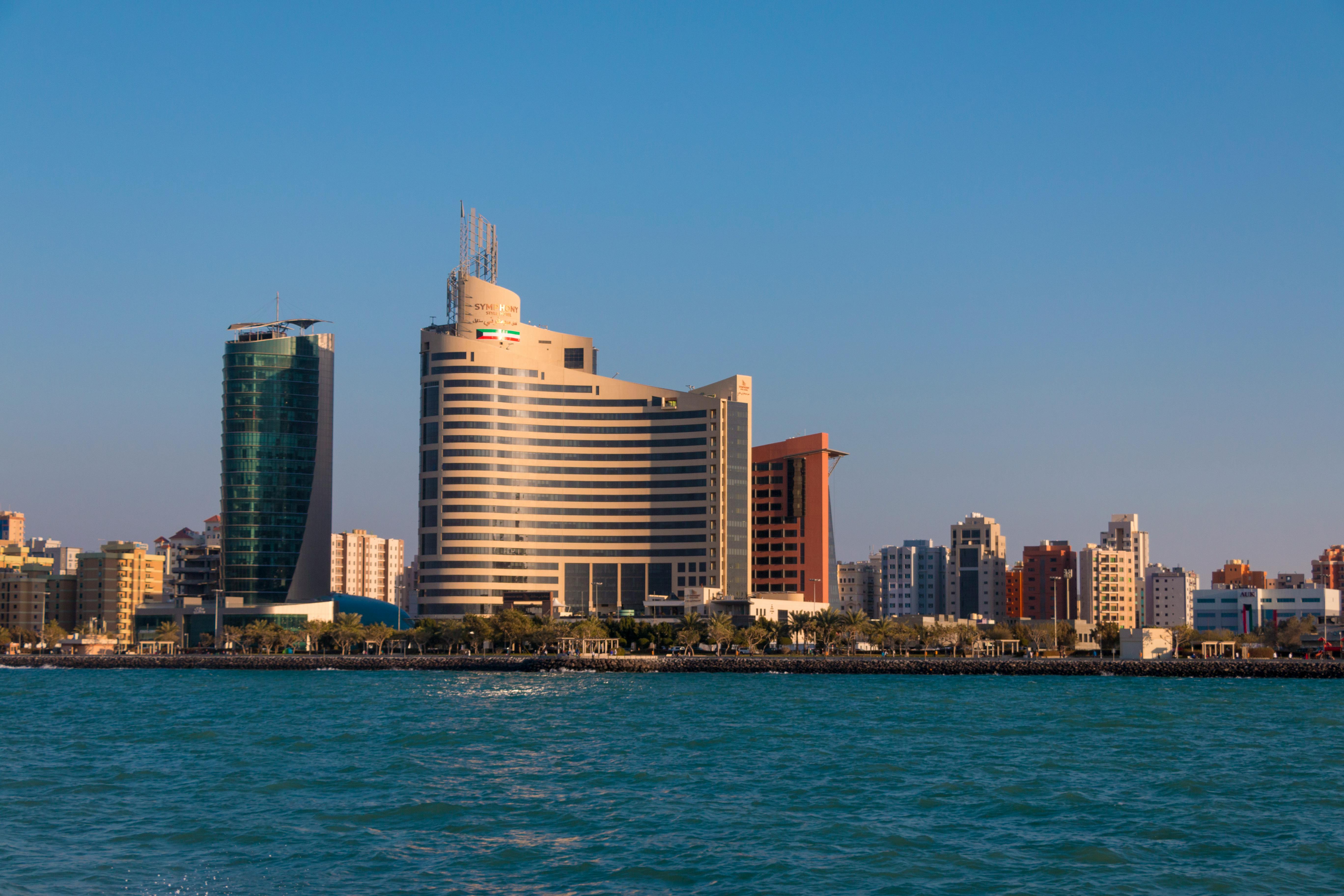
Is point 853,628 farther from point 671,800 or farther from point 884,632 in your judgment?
point 671,800

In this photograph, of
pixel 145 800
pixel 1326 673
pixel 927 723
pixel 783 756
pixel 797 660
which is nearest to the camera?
pixel 145 800

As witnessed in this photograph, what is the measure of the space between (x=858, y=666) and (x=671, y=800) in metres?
116

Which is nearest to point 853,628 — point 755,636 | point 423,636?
point 755,636

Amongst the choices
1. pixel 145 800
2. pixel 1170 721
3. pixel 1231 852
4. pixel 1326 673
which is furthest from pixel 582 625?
pixel 1231 852

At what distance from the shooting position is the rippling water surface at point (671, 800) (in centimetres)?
3600

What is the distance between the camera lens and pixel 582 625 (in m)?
183

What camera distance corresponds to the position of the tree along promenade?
514 ft

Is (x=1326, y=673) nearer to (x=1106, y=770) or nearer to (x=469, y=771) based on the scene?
(x=1106, y=770)

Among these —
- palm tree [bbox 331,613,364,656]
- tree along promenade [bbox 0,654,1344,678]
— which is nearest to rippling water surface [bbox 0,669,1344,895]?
tree along promenade [bbox 0,654,1344,678]

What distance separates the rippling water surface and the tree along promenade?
63476mm

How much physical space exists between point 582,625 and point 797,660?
32.4 meters

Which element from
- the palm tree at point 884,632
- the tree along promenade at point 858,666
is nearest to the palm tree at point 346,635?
the tree along promenade at point 858,666

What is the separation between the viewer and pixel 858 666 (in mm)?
162750

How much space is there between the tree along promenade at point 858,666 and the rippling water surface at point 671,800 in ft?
208
